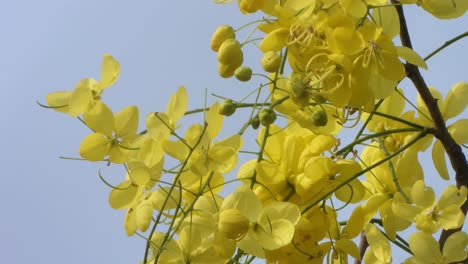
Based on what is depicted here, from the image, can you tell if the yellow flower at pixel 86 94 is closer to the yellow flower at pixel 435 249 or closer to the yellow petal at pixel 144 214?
the yellow petal at pixel 144 214

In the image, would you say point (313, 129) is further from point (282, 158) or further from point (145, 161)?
point (145, 161)

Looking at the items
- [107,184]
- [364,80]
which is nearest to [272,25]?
[364,80]

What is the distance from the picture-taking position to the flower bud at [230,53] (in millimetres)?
731

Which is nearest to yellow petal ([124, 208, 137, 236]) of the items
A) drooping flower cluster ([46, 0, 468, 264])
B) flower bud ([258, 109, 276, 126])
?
drooping flower cluster ([46, 0, 468, 264])

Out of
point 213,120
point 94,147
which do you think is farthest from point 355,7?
point 94,147

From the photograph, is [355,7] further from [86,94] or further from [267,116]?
[86,94]

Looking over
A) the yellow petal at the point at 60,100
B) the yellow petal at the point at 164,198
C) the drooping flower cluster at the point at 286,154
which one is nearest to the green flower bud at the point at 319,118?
the drooping flower cluster at the point at 286,154

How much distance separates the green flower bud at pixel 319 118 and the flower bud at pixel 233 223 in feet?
0.37

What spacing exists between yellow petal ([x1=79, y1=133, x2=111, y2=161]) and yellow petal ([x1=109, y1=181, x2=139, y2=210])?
0.04 m

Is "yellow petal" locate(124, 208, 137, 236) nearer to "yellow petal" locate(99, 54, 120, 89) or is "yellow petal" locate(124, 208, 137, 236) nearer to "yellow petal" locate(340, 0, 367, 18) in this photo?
"yellow petal" locate(99, 54, 120, 89)

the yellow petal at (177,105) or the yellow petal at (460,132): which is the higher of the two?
the yellow petal at (177,105)

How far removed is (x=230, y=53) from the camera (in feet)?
2.40

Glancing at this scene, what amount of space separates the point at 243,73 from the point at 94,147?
0.51 feet

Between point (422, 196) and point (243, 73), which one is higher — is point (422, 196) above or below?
below
